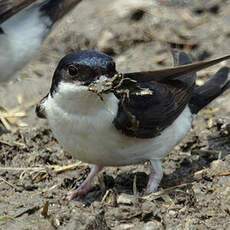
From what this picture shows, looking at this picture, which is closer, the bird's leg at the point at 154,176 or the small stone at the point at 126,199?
the small stone at the point at 126,199

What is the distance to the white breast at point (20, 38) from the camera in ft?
25.5

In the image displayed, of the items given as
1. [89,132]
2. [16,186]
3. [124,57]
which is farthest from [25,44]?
[89,132]

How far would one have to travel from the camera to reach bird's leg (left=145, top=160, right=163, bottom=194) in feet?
18.5

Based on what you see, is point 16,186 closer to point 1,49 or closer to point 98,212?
point 98,212

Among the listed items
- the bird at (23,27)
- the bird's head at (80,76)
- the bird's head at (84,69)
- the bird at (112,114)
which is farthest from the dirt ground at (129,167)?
the bird's head at (84,69)

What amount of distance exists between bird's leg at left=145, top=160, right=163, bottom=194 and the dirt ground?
6 cm

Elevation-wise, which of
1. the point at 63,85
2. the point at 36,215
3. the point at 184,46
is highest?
the point at 63,85

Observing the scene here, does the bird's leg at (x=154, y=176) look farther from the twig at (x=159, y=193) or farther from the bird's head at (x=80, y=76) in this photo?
the bird's head at (x=80, y=76)

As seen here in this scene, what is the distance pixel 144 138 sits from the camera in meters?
5.61

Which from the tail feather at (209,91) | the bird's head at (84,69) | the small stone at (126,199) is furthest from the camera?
the tail feather at (209,91)

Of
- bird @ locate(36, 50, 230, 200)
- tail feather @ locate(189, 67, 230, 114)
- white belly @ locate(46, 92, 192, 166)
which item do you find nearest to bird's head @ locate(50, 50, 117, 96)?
bird @ locate(36, 50, 230, 200)

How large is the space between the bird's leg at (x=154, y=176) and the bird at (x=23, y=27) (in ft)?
8.03

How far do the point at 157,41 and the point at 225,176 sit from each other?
2.97 meters

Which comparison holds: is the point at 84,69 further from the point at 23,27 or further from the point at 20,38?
the point at 23,27
